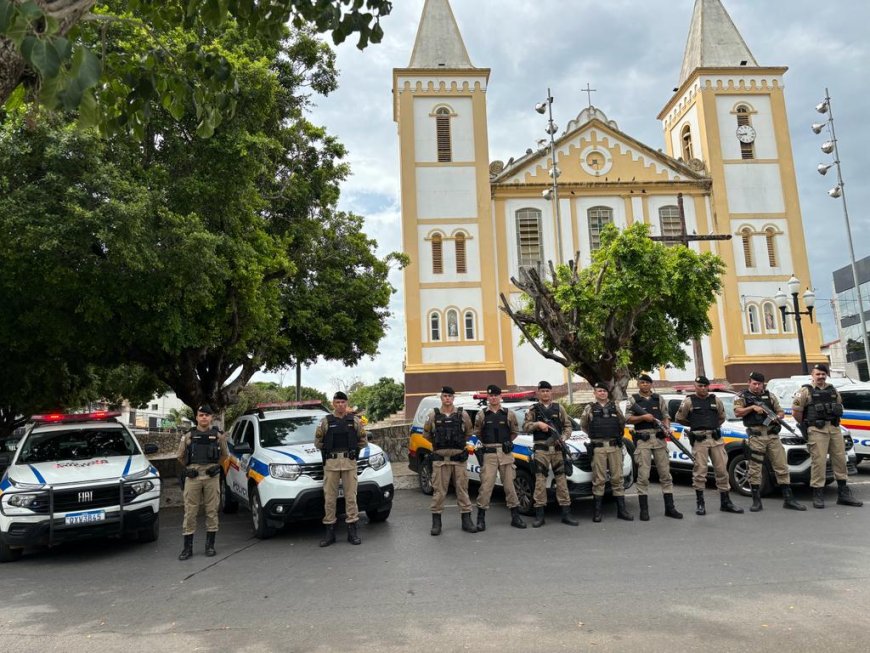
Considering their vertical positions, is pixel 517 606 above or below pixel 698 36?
below

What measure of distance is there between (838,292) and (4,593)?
260 feet

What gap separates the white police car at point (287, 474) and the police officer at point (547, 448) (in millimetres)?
2057

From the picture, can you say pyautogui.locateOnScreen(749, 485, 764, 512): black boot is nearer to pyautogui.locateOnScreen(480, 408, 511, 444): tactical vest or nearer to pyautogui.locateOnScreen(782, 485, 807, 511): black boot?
pyautogui.locateOnScreen(782, 485, 807, 511): black boot

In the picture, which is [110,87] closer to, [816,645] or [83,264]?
[816,645]

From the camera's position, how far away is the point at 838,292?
229 feet

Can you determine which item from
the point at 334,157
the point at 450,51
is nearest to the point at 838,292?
the point at 450,51

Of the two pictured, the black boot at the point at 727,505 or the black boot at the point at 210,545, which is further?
the black boot at the point at 727,505

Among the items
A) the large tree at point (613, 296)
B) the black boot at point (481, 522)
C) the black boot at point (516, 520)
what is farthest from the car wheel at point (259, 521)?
the large tree at point (613, 296)

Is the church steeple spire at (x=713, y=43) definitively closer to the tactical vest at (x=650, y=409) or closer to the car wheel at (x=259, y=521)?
the tactical vest at (x=650, y=409)

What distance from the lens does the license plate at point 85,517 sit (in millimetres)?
7660

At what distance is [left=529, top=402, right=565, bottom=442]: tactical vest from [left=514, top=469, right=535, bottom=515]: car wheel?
0.76 meters

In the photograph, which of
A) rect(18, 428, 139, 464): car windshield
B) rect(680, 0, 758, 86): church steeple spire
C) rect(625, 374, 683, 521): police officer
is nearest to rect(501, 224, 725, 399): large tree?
rect(625, 374, 683, 521): police officer

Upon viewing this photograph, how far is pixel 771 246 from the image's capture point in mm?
33344

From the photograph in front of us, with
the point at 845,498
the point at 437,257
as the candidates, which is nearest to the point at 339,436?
the point at 845,498
